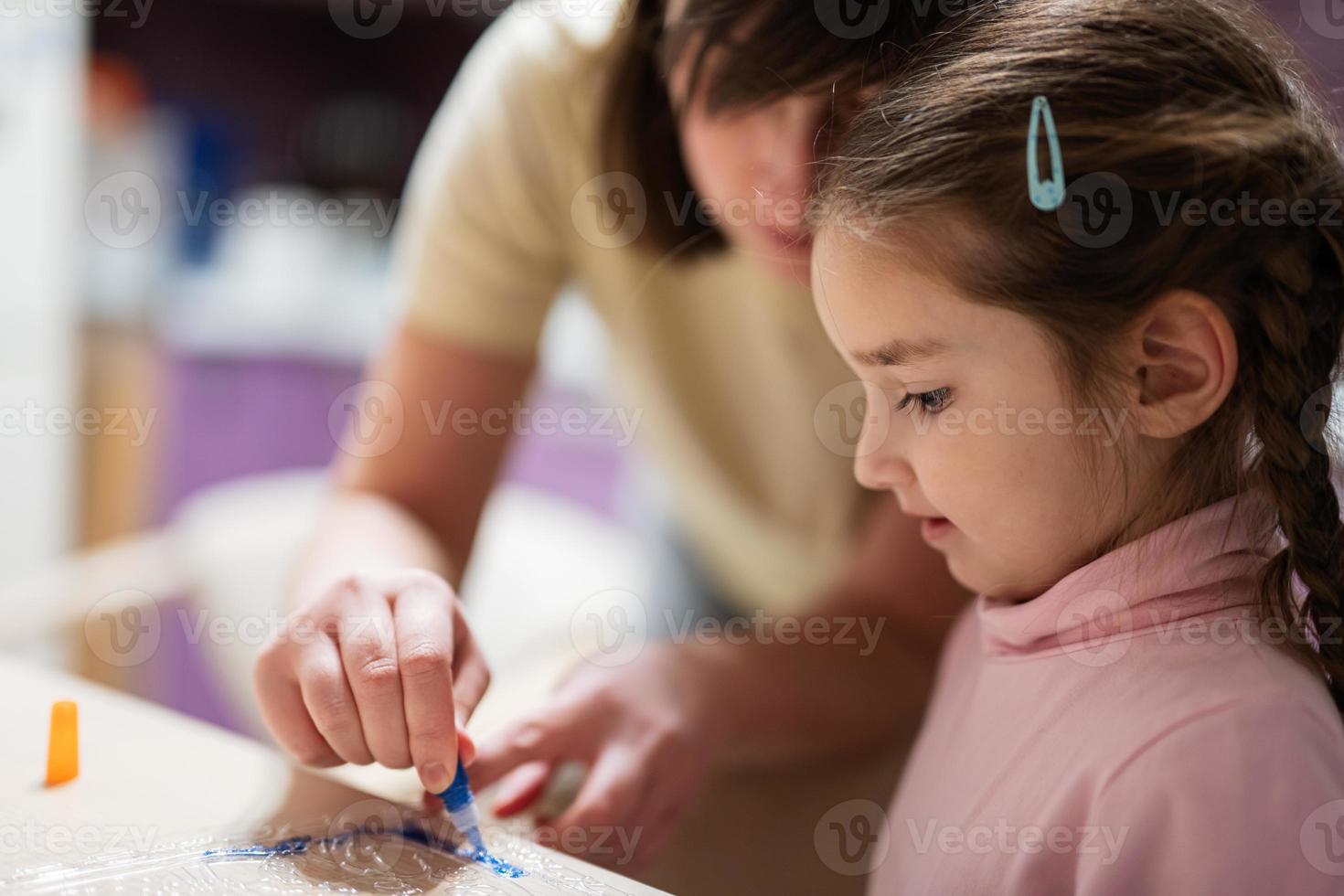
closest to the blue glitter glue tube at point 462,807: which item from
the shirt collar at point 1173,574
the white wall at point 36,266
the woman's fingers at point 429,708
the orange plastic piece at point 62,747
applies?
the woman's fingers at point 429,708

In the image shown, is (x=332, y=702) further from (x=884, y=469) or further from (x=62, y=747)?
(x=884, y=469)

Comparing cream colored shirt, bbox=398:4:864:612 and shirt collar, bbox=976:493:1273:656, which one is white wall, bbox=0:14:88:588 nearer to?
cream colored shirt, bbox=398:4:864:612

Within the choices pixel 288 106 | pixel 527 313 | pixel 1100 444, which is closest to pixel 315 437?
pixel 288 106

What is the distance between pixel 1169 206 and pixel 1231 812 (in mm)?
233

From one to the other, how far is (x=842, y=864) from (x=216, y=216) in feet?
6.43

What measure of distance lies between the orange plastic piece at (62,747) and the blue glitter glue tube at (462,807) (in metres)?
0.19

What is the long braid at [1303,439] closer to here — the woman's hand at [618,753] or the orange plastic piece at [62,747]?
the woman's hand at [618,753]

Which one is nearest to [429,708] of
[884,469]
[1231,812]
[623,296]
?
[884,469]

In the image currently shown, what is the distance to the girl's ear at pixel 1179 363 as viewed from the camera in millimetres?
473

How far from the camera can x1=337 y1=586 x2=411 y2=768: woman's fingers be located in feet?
1.84

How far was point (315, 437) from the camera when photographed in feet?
7.45

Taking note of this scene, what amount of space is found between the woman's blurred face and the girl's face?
0.07m

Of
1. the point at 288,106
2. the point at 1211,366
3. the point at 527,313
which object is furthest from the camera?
the point at 288,106

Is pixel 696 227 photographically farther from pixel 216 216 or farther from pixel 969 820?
pixel 216 216
